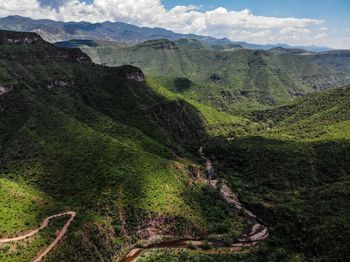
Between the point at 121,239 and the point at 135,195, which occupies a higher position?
the point at 135,195

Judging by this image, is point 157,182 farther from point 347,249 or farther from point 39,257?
point 347,249

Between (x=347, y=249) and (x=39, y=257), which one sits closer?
(x=39, y=257)

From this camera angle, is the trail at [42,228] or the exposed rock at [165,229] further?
the exposed rock at [165,229]

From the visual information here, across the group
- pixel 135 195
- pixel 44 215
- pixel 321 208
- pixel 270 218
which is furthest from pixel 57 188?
pixel 321 208

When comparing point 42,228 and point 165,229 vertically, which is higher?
point 42,228

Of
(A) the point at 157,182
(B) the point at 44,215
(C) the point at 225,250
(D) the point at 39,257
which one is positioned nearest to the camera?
(D) the point at 39,257

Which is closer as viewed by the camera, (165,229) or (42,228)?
(42,228)

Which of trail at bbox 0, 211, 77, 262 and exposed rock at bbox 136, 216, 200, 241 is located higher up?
trail at bbox 0, 211, 77, 262

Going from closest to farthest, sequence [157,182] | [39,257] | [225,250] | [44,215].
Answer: [39,257] < [44,215] < [225,250] < [157,182]

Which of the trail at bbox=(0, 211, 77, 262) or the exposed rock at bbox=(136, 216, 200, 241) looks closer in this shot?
the trail at bbox=(0, 211, 77, 262)

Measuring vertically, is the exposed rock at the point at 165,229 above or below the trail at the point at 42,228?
below
